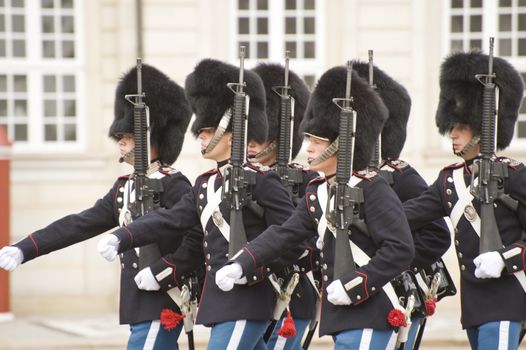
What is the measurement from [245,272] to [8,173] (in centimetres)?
689

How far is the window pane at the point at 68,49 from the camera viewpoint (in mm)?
13484

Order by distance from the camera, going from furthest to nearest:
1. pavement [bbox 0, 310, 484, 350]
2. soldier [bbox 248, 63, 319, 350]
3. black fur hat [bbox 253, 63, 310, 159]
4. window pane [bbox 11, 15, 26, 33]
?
1. window pane [bbox 11, 15, 26, 33]
2. pavement [bbox 0, 310, 484, 350]
3. black fur hat [bbox 253, 63, 310, 159]
4. soldier [bbox 248, 63, 319, 350]

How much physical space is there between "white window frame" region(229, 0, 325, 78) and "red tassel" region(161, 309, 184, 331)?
6786 mm

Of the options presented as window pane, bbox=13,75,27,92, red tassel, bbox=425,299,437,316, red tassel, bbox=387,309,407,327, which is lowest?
red tassel, bbox=425,299,437,316

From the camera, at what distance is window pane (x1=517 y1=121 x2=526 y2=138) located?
13516 millimetres

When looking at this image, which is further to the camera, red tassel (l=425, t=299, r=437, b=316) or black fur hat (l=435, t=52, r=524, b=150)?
red tassel (l=425, t=299, r=437, b=316)

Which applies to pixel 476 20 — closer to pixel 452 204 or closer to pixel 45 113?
pixel 45 113

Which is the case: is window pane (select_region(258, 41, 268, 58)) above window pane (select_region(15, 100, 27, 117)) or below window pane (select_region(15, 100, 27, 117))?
above

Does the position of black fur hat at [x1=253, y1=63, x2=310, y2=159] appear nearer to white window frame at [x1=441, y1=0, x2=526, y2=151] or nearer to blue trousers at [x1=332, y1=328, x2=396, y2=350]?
blue trousers at [x1=332, y1=328, x2=396, y2=350]

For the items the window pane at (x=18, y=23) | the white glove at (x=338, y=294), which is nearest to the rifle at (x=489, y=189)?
the white glove at (x=338, y=294)

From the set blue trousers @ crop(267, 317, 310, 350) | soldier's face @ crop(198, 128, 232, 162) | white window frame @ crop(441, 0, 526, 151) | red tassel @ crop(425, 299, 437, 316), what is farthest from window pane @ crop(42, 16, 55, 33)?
red tassel @ crop(425, 299, 437, 316)

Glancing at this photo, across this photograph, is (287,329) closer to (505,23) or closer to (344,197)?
(344,197)

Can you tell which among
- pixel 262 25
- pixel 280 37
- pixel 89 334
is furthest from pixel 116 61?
pixel 89 334

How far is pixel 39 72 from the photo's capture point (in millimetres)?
13492
